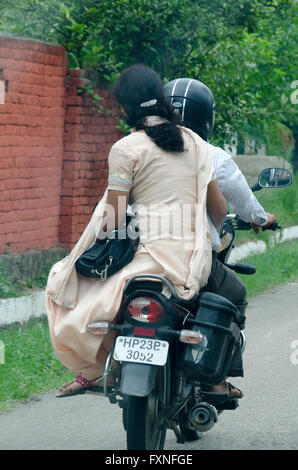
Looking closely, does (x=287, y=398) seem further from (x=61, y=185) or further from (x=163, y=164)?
(x=61, y=185)

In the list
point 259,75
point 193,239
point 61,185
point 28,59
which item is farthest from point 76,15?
point 193,239

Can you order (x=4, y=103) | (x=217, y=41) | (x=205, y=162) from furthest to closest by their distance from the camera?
(x=217, y=41), (x=4, y=103), (x=205, y=162)

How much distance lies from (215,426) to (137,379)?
1477 mm

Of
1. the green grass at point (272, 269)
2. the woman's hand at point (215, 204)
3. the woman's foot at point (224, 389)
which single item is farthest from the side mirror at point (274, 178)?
the green grass at point (272, 269)

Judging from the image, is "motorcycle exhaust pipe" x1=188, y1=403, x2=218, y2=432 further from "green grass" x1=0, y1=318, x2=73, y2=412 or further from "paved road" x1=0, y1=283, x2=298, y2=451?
"green grass" x1=0, y1=318, x2=73, y2=412

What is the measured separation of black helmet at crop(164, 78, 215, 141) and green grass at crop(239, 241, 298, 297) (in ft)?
15.6

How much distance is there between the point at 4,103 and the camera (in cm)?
738

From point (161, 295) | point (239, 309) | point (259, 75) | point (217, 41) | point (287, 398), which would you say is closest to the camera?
point (161, 295)

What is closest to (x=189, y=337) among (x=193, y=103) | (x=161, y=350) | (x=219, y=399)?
(x=161, y=350)

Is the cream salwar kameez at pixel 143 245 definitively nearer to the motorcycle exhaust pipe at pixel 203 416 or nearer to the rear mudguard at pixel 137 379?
the rear mudguard at pixel 137 379

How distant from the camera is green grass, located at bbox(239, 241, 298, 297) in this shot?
944 cm

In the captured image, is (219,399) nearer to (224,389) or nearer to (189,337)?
(224,389)

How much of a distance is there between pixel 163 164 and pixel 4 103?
12.5 ft

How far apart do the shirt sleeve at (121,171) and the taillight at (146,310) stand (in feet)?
1.63
